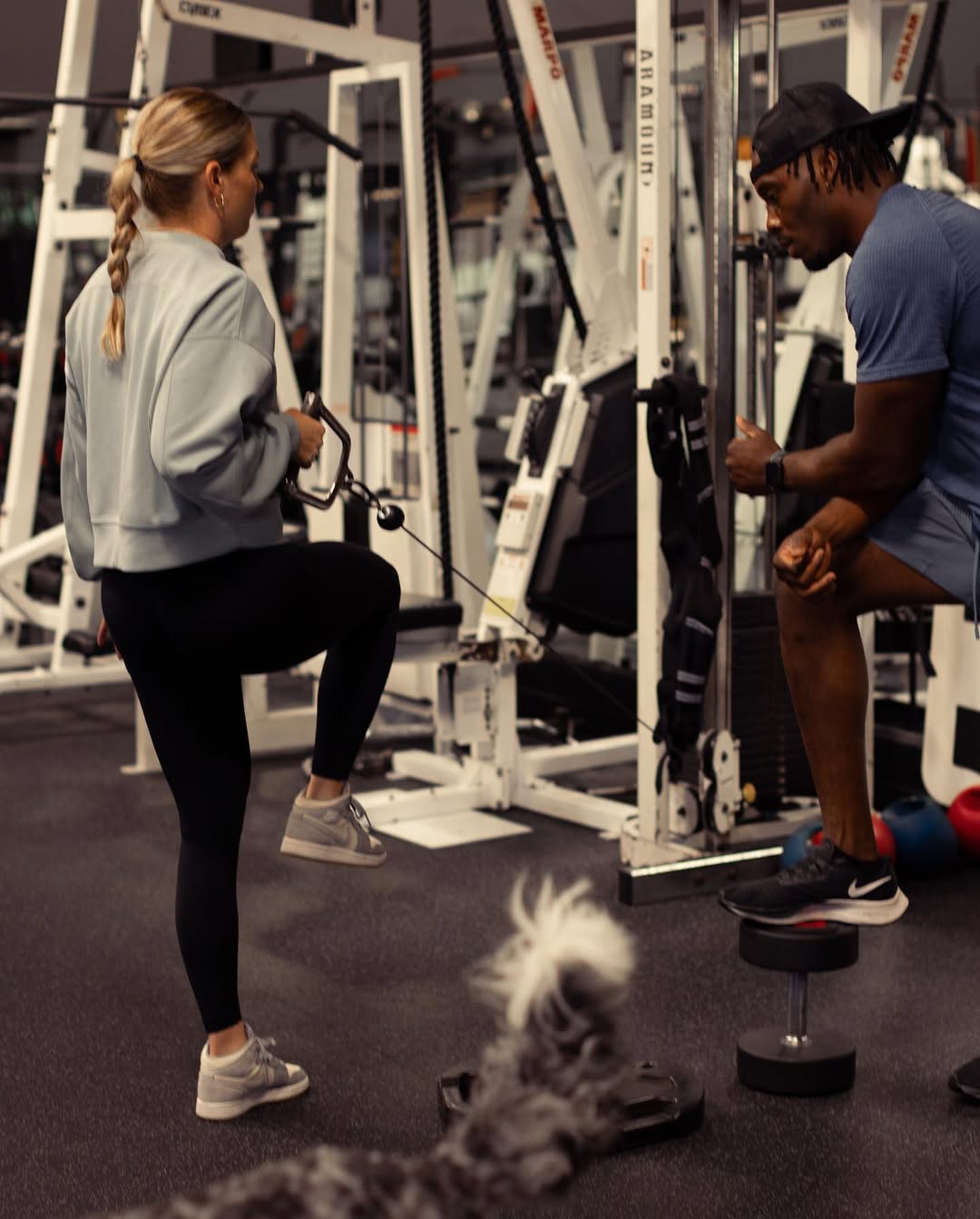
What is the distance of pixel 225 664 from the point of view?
234 centimetres

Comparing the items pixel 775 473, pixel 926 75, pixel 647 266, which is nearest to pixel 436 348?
pixel 647 266

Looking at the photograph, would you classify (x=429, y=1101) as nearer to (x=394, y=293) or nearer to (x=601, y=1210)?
(x=601, y=1210)

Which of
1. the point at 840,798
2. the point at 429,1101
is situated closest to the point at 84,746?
the point at 429,1101

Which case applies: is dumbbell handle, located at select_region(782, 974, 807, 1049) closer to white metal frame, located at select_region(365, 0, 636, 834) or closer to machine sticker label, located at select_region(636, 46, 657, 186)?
white metal frame, located at select_region(365, 0, 636, 834)

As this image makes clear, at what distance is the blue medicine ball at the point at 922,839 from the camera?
12.8 ft

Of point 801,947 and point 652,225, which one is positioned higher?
point 652,225

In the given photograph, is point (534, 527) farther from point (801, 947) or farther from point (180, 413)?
point (180, 413)

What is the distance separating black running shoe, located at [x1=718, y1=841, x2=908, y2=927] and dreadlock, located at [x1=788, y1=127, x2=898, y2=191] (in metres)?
1.05

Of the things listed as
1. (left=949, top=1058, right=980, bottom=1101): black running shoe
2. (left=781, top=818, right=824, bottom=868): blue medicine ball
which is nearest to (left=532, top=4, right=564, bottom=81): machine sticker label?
(left=781, top=818, right=824, bottom=868): blue medicine ball

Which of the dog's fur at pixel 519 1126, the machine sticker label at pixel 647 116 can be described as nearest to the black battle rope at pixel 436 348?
the machine sticker label at pixel 647 116

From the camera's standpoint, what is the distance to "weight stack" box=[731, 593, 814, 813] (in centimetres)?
415

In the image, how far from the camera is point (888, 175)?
2.48 meters

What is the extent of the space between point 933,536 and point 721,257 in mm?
1491

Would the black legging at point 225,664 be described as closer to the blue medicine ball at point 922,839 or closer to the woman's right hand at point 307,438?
the woman's right hand at point 307,438
